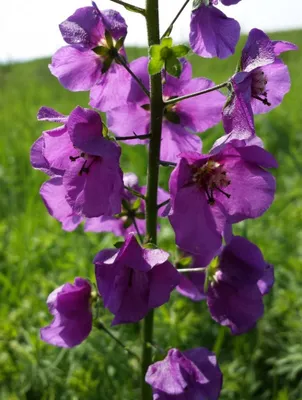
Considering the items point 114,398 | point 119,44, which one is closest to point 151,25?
point 119,44

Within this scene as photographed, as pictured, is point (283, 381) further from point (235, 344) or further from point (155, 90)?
point (155, 90)

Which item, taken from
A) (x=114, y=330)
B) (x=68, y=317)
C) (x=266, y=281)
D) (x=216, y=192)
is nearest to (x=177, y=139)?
(x=216, y=192)

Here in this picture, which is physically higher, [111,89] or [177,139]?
[111,89]

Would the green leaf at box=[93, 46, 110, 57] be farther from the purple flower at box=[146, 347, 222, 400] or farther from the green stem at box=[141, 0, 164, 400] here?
the purple flower at box=[146, 347, 222, 400]

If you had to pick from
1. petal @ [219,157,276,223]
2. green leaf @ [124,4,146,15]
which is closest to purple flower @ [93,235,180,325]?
petal @ [219,157,276,223]

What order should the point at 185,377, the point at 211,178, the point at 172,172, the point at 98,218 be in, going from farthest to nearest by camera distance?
1. the point at 98,218
2. the point at 185,377
3. the point at 211,178
4. the point at 172,172

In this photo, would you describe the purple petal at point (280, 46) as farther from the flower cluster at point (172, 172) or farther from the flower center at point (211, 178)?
the flower center at point (211, 178)

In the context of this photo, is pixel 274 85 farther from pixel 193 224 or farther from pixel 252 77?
pixel 193 224
